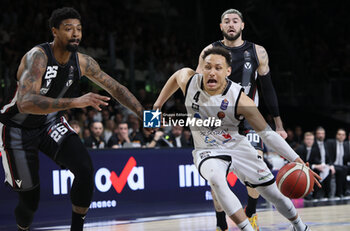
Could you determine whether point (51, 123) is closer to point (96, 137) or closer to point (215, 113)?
point (215, 113)

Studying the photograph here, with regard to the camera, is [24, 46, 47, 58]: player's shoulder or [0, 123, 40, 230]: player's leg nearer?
[24, 46, 47, 58]: player's shoulder

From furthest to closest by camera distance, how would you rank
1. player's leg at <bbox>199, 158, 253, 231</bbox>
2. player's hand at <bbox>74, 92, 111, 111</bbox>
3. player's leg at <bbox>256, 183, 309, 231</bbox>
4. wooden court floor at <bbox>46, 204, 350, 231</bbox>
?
wooden court floor at <bbox>46, 204, 350, 231</bbox> < player's leg at <bbox>256, 183, 309, 231</bbox> < player's leg at <bbox>199, 158, 253, 231</bbox> < player's hand at <bbox>74, 92, 111, 111</bbox>

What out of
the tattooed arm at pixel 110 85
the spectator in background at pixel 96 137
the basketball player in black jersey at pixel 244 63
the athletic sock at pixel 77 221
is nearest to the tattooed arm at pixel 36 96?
the tattooed arm at pixel 110 85

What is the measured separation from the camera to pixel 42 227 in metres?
8.84

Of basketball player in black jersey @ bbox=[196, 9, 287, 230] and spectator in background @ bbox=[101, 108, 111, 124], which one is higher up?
basketball player in black jersey @ bbox=[196, 9, 287, 230]

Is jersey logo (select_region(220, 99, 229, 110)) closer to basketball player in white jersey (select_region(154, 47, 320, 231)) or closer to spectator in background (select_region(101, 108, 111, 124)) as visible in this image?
basketball player in white jersey (select_region(154, 47, 320, 231))

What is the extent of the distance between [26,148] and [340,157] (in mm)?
9975

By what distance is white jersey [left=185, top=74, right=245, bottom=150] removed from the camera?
18.8ft

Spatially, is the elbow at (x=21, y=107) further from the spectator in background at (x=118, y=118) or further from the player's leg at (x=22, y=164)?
the spectator in background at (x=118, y=118)

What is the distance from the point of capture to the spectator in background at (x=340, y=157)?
13.7 metres

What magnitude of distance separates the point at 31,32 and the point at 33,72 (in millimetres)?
8814

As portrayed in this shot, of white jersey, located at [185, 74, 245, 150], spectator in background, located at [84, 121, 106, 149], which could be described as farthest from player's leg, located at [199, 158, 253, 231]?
spectator in background, located at [84, 121, 106, 149]

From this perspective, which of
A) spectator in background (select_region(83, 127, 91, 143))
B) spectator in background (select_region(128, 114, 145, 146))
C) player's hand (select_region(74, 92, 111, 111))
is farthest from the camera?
spectator in background (select_region(128, 114, 145, 146))

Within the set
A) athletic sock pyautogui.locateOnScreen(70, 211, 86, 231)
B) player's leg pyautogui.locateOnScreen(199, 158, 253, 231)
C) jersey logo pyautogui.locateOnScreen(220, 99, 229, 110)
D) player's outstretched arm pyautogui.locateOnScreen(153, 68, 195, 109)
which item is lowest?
athletic sock pyautogui.locateOnScreen(70, 211, 86, 231)
